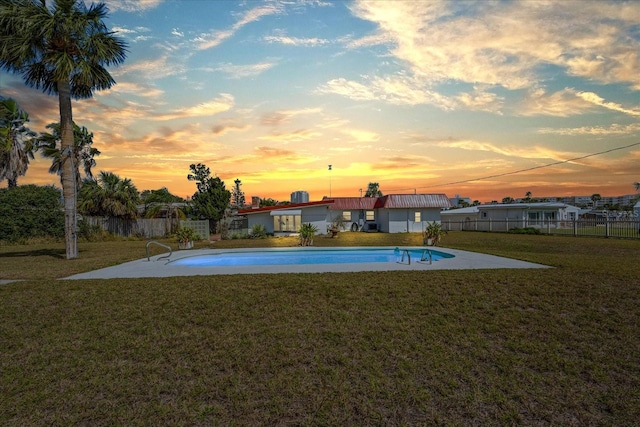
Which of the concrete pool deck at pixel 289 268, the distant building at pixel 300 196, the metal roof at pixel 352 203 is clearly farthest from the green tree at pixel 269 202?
the concrete pool deck at pixel 289 268

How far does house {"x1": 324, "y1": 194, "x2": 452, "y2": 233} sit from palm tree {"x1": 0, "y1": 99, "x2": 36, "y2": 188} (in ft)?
88.3

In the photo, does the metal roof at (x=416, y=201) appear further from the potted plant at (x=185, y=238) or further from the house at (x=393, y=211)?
the potted plant at (x=185, y=238)

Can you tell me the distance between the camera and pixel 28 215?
23.8m

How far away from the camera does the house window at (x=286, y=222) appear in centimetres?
2977

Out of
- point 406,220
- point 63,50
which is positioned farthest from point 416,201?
point 63,50

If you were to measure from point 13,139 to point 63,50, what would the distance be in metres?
18.4

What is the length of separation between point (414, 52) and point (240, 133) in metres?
11.1

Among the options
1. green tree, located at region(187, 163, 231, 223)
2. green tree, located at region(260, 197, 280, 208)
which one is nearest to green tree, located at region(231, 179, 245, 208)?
green tree, located at region(260, 197, 280, 208)

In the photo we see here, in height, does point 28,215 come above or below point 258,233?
above

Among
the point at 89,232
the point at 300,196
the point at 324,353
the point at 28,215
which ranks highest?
the point at 300,196

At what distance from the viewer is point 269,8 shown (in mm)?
13211

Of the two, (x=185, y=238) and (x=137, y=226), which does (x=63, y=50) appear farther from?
(x=137, y=226)

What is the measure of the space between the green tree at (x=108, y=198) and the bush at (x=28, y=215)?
1.94m

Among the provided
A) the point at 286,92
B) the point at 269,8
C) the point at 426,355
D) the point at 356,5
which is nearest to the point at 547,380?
the point at 426,355
